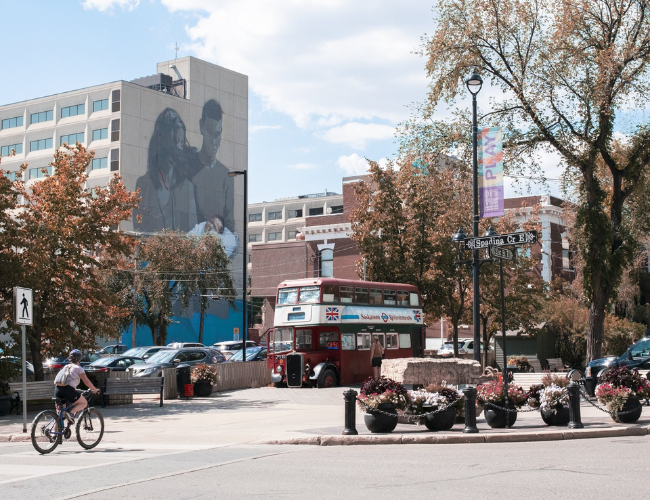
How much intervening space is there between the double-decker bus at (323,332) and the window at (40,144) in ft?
218

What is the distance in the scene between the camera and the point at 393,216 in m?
38.9

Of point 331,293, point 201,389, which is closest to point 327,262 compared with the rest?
point 331,293

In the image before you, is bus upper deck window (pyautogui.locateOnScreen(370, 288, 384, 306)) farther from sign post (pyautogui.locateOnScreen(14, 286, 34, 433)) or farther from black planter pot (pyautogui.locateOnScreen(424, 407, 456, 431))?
sign post (pyautogui.locateOnScreen(14, 286, 34, 433))

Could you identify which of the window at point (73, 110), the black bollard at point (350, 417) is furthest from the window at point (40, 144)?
the black bollard at point (350, 417)

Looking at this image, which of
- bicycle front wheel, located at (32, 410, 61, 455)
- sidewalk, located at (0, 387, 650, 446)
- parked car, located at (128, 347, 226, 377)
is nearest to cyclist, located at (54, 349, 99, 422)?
bicycle front wheel, located at (32, 410, 61, 455)

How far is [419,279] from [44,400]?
2066 cm

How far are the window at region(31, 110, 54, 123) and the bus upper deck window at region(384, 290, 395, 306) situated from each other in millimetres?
67329

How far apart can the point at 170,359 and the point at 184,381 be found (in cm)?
590

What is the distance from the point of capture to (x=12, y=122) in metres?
91.3

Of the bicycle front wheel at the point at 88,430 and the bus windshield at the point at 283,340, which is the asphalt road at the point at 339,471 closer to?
the bicycle front wheel at the point at 88,430

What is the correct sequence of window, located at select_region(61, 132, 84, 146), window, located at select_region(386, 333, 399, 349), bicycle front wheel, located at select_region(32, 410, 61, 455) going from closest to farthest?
1. bicycle front wheel, located at select_region(32, 410, 61, 455)
2. window, located at select_region(386, 333, 399, 349)
3. window, located at select_region(61, 132, 84, 146)

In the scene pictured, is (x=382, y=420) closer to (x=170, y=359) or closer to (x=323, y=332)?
→ (x=323, y=332)

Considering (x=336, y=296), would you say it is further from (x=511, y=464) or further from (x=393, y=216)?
(x=511, y=464)

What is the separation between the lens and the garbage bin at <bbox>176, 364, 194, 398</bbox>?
25266 mm
